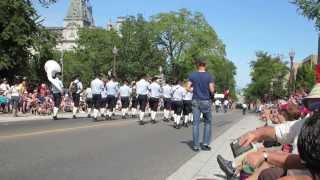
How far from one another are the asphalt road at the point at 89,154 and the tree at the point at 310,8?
31.6ft

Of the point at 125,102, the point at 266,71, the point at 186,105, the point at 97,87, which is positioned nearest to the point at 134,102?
the point at 125,102

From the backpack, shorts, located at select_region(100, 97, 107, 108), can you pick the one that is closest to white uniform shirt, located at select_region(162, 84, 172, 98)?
shorts, located at select_region(100, 97, 107, 108)

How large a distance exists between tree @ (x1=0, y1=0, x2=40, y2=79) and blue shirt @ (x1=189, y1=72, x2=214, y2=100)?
31416 millimetres

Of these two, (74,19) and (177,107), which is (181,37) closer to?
(177,107)

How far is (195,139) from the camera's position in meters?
14.4

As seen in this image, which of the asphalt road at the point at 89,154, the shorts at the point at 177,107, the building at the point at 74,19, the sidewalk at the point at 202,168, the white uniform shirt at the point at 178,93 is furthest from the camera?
the building at the point at 74,19

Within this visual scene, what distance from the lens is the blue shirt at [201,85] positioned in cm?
1452

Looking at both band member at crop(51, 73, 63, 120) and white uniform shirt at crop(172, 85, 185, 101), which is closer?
white uniform shirt at crop(172, 85, 185, 101)

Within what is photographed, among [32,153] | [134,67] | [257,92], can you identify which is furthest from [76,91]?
[257,92]

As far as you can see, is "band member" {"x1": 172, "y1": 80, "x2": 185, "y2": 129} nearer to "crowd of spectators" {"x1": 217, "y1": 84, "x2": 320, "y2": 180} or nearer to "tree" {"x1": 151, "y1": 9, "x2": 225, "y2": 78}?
"crowd of spectators" {"x1": 217, "y1": 84, "x2": 320, "y2": 180}

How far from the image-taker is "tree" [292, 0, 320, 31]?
26.0 meters

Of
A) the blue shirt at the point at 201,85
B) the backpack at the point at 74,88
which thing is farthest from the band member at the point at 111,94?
the blue shirt at the point at 201,85

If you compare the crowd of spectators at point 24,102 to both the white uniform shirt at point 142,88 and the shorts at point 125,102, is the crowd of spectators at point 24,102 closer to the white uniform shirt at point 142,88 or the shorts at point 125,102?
the shorts at point 125,102

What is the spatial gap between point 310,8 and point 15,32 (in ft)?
80.3
